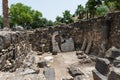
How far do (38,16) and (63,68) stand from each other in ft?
125

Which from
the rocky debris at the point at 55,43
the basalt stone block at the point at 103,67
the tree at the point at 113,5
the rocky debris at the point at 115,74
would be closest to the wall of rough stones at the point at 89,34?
the rocky debris at the point at 55,43

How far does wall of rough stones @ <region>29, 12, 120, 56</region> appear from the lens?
12.7 metres

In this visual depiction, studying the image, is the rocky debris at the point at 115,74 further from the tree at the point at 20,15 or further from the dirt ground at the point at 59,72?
the tree at the point at 20,15

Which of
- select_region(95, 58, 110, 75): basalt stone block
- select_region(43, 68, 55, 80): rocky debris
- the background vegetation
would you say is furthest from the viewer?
the background vegetation

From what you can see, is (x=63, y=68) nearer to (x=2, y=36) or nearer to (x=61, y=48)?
(x=61, y=48)

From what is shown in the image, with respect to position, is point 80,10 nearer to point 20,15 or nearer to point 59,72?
point 20,15

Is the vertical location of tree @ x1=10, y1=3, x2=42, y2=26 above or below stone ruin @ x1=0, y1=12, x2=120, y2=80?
above

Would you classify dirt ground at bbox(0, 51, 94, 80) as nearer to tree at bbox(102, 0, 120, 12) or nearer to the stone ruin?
the stone ruin

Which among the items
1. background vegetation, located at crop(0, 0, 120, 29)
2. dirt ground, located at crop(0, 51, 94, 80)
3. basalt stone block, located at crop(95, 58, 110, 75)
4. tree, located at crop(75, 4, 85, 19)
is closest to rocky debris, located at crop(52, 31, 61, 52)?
dirt ground, located at crop(0, 51, 94, 80)

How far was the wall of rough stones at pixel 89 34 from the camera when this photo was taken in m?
12.7

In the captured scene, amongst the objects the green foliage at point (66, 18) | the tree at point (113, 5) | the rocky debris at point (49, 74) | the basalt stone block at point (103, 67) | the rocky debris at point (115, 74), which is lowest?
the rocky debris at point (49, 74)

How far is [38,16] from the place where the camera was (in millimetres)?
49250

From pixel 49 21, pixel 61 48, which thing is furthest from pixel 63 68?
pixel 49 21

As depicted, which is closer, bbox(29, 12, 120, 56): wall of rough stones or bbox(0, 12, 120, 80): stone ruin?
bbox(0, 12, 120, 80): stone ruin
